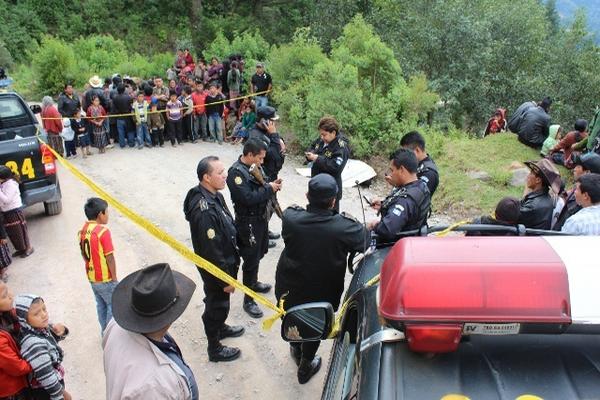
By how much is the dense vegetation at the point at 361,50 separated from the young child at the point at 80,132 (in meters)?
3.93

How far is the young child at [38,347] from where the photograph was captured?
3.03 meters

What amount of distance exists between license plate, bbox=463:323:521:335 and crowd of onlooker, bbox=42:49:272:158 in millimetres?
9352

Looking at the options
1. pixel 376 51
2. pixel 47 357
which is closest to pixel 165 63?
pixel 376 51

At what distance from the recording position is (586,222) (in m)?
3.98

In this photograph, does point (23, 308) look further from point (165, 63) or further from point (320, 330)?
point (165, 63)

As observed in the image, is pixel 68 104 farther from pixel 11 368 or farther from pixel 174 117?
pixel 11 368

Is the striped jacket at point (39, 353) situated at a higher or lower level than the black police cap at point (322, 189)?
lower

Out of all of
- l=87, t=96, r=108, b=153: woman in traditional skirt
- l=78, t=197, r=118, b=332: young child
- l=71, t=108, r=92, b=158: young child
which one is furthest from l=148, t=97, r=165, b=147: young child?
l=78, t=197, r=118, b=332: young child

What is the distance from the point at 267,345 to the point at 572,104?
1341 cm

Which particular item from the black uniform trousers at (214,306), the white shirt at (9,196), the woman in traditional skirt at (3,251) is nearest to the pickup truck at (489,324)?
the black uniform trousers at (214,306)

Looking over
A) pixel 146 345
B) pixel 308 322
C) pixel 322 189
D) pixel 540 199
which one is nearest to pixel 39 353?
pixel 146 345

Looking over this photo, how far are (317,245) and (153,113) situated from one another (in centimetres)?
791

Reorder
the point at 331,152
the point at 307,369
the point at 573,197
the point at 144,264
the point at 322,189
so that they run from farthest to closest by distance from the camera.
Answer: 1. the point at 144,264
2. the point at 331,152
3. the point at 573,197
4. the point at 307,369
5. the point at 322,189

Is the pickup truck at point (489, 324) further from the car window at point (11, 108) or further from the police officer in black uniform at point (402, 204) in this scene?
the car window at point (11, 108)
